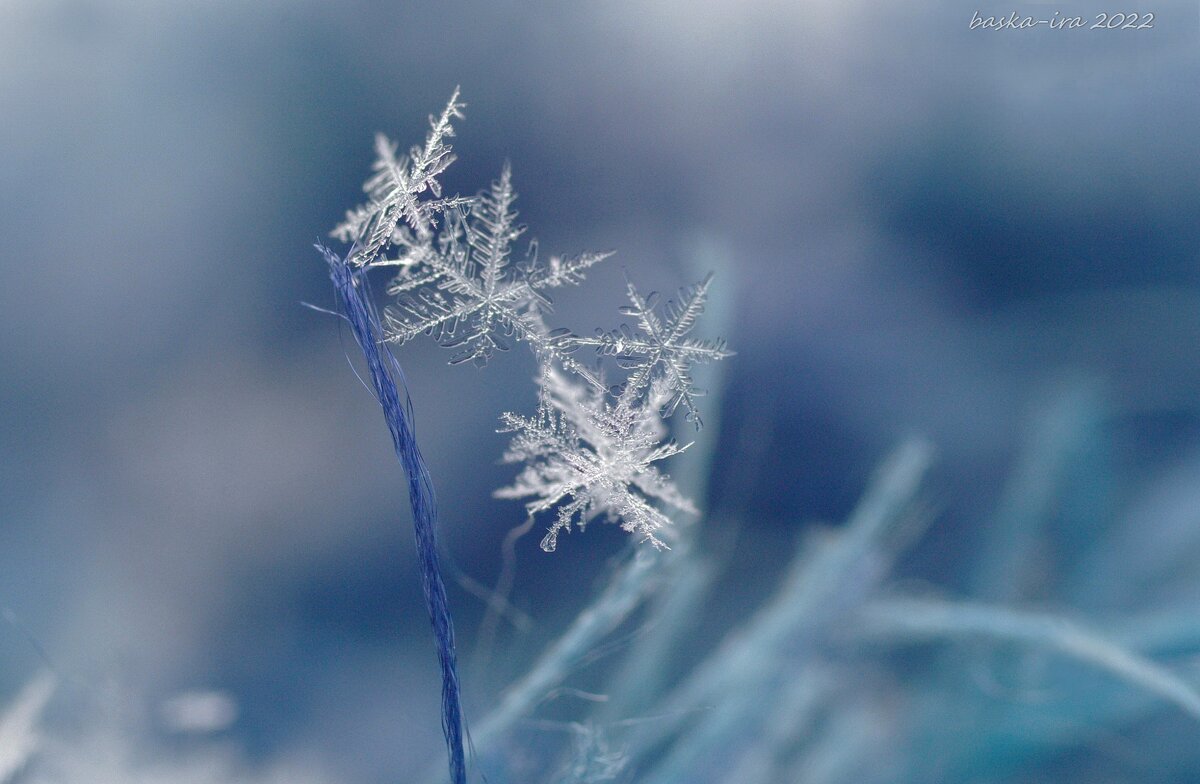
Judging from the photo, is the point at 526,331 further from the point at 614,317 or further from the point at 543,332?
the point at 614,317

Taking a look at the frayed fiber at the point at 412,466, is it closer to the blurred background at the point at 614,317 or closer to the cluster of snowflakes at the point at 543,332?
the cluster of snowflakes at the point at 543,332

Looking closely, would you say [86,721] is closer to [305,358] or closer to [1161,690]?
[305,358]

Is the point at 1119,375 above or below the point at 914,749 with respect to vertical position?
above

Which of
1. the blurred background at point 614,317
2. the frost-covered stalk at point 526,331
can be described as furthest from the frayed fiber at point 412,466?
the blurred background at point 614,317

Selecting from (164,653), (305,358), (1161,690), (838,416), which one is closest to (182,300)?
(305,358)

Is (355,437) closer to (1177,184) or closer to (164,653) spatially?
(164,653)

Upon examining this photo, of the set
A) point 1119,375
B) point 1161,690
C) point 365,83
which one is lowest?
point 1161,690

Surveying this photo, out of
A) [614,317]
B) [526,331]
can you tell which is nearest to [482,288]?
[526,331]

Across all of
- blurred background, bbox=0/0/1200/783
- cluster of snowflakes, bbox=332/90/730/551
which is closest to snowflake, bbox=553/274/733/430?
cluster of snowflakes, bbox=332/90/730/551
